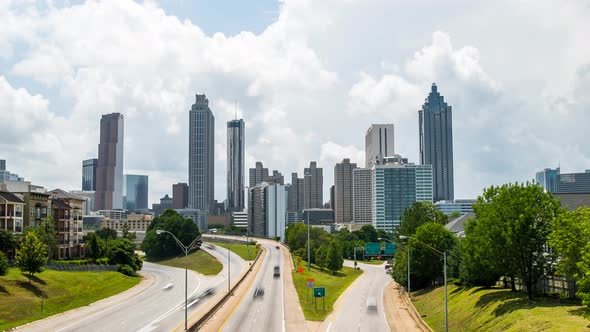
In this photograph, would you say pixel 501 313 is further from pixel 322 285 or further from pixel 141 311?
pixel 322 285

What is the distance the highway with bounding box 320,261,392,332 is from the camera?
58562 millimetres

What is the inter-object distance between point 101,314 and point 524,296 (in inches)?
1837

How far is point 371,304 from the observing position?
7825cm

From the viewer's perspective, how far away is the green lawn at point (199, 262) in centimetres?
13850

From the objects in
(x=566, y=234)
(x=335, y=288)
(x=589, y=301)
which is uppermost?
(x=566, y=234)

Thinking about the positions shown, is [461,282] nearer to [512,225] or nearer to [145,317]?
[512,225]

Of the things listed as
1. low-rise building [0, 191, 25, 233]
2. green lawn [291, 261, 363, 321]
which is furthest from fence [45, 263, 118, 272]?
green lawn [291, 261, 363, 321]

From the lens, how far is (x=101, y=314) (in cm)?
6756

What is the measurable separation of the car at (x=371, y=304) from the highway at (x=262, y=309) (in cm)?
1125

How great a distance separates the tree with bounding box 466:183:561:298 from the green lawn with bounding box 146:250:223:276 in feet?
287

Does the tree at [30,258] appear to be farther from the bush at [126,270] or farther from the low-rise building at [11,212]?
the bush at [126,270]

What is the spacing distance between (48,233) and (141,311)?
41.3m

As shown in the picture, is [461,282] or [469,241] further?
[461,282]

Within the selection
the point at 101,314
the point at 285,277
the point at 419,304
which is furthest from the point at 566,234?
the point at 285,277
